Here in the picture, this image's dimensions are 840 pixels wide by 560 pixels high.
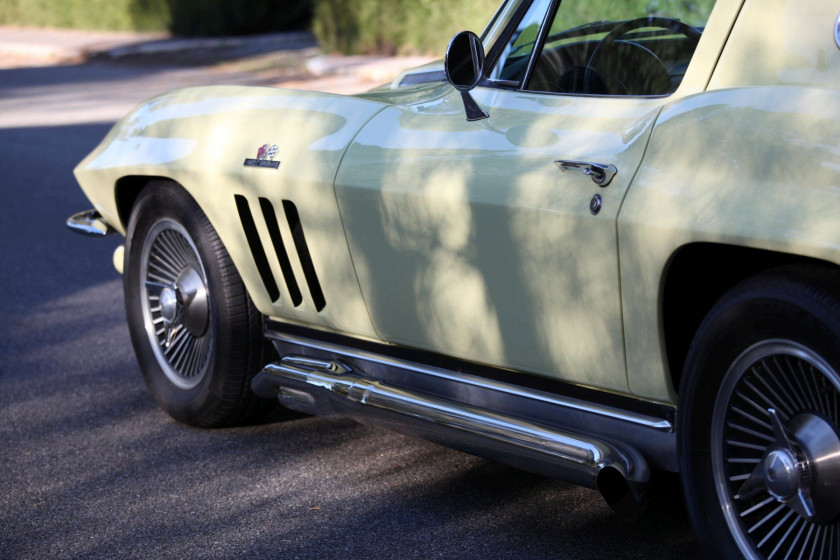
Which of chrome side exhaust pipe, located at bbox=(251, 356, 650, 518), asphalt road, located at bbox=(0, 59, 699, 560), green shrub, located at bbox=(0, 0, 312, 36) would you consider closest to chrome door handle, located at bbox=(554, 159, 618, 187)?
chrome side exhaust pipe, located at bbox=(251, 356, 650, 518)

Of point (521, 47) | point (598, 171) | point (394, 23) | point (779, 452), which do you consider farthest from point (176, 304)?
point (394, 23)

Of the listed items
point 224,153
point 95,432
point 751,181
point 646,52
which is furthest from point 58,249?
point 751,181

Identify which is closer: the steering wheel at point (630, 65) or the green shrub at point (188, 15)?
the steering wheel at point (630, 65)

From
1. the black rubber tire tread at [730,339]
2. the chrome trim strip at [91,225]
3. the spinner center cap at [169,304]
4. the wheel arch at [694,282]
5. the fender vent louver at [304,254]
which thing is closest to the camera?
the black rubber tire tread at [730,339]

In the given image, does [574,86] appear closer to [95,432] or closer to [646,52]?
[646,52]

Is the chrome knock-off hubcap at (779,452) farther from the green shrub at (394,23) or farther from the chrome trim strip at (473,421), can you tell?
the green shrub at (394,23)

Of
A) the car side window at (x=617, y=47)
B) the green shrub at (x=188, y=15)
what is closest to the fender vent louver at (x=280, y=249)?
the car side window at (x=617, y=47)

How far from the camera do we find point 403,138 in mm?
3459

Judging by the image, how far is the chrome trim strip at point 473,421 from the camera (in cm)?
288

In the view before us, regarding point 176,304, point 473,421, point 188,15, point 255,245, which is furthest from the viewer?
point 188,15

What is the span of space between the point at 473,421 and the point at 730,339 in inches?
33.3

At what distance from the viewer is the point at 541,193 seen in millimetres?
2963

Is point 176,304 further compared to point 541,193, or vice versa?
point 176,304

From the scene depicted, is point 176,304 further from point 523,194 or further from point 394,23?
point 394,23
